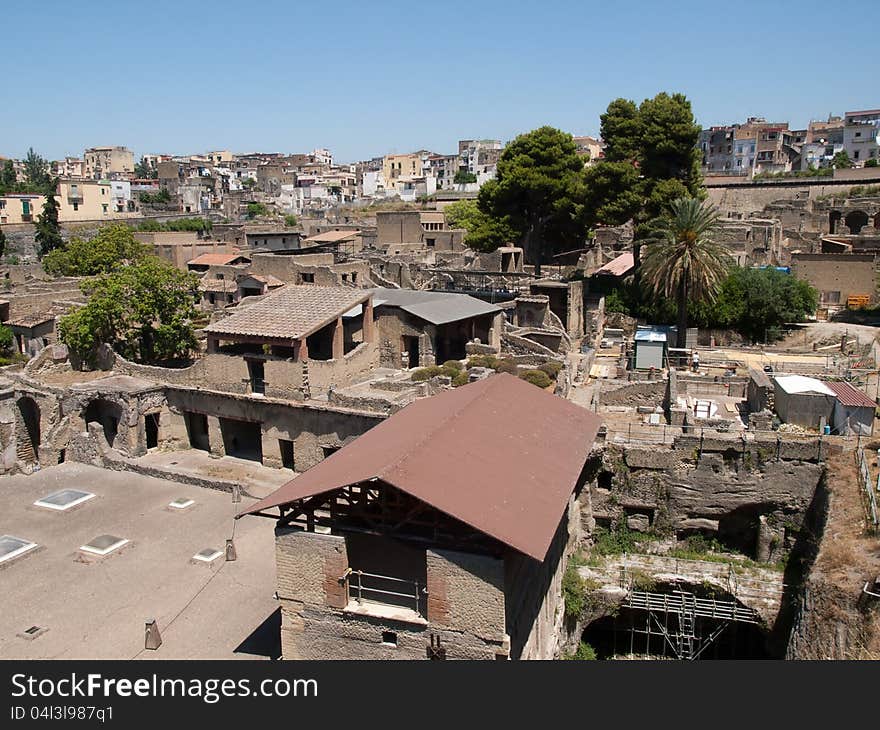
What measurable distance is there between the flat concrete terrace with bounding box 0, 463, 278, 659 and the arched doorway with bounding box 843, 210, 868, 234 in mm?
51668

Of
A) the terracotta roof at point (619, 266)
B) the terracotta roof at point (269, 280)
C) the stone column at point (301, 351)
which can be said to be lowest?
the stone column at point (301, 351)

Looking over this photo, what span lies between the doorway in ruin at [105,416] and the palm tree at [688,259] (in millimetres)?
23165

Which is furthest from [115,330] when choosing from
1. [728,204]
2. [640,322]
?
[728,204]

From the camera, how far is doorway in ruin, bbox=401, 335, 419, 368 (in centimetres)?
3138

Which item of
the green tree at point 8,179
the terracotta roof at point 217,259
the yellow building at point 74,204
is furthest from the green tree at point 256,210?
the terracotta roof at point 217,259

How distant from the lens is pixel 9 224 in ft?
255

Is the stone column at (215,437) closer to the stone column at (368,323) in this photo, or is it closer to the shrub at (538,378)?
the stone column at (368,323)

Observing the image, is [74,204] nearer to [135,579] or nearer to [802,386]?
[135,579]

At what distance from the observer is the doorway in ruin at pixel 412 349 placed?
3138cm

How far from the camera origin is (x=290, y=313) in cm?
2745

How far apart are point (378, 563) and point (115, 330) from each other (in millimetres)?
22253

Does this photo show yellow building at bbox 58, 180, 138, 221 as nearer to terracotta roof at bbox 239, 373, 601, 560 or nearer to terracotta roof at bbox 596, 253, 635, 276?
terracotta roof at bbox 596, 253, 635, 276

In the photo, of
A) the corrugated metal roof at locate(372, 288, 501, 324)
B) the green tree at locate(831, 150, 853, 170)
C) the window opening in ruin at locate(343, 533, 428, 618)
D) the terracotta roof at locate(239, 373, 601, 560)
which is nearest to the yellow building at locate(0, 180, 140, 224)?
the corrugated metal roof at locate(372, 288, 501, 324)

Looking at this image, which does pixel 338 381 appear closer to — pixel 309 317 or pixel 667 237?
pixel 309 317
